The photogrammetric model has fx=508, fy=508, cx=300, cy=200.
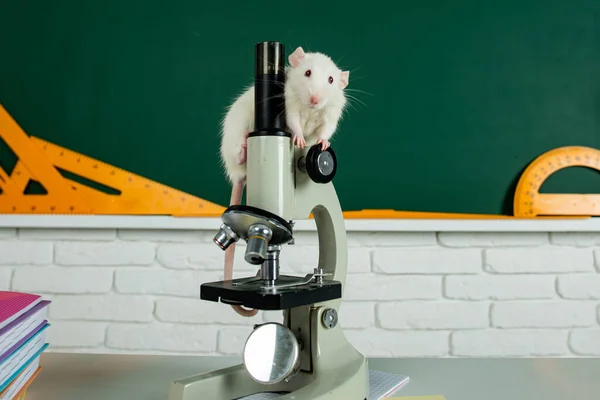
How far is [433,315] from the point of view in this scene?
1342 millimetres

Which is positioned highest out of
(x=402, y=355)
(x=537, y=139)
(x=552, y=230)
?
(x=537, y=139)

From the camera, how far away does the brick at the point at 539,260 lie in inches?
51.8

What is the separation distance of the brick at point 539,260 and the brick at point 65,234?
1.00 metres

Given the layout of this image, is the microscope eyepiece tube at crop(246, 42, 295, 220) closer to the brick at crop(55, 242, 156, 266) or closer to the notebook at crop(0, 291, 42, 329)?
the notebook at crop(0, 291, 42, 329)

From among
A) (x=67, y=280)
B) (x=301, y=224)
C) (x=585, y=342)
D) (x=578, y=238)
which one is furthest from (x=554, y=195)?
(x=67, y=280)

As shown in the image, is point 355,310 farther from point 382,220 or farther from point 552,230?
point 552,230

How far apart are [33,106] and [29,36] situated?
19 centimetres

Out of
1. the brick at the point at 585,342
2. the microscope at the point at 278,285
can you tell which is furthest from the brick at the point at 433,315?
the microscope at the point at 278,285

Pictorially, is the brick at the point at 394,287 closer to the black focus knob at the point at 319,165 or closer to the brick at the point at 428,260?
the brick at the point at 428,260

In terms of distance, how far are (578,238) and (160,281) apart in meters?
1.10

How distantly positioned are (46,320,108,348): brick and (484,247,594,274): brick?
3.40 ft

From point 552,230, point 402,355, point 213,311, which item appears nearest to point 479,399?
point 402,355

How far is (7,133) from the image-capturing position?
134cm

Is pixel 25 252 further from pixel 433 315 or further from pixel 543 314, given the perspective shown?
pixel 543 314
